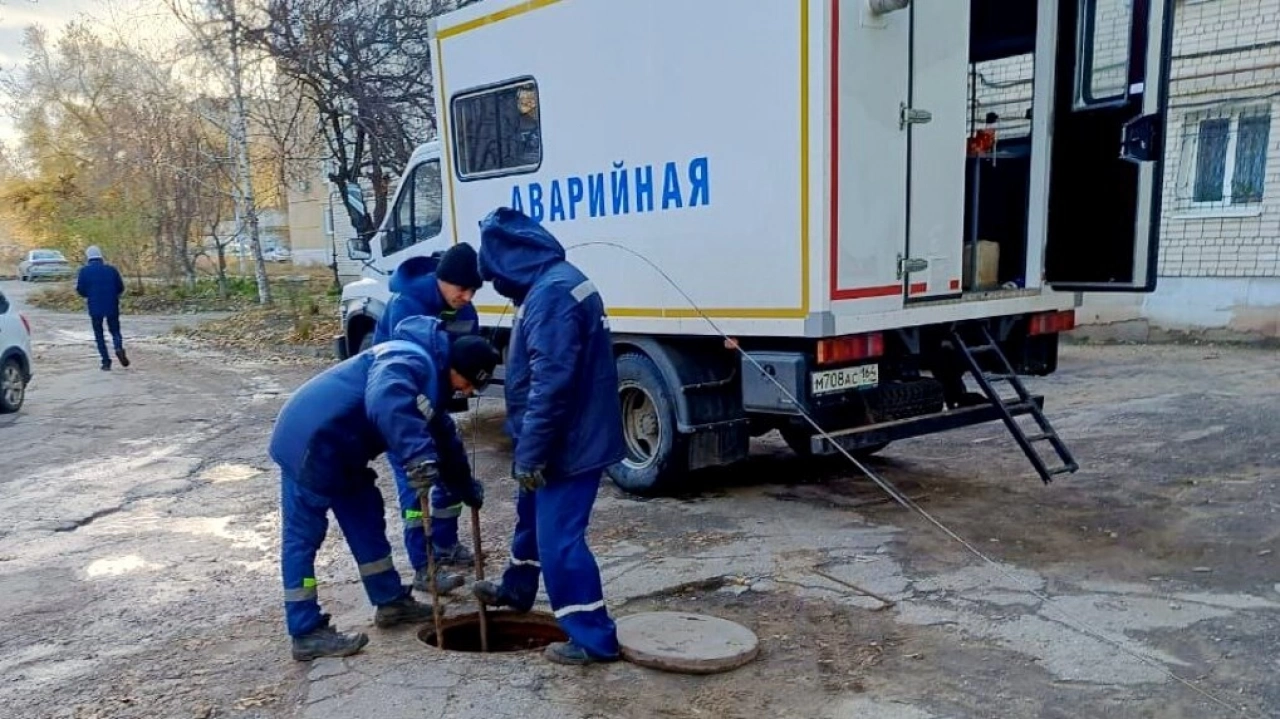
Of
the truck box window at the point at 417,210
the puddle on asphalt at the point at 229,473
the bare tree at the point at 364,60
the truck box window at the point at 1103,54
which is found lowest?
the puddle on asphalt at the point at 229,473

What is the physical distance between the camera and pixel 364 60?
14922 mm

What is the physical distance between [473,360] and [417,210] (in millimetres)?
4674

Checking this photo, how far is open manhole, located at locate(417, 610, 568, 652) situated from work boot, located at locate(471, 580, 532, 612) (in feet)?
0.34

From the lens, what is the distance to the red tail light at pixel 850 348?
16.6 ft

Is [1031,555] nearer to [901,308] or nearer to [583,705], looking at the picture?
[901,308]

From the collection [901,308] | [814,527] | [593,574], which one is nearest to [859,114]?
[901,308]

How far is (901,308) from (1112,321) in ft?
27.6

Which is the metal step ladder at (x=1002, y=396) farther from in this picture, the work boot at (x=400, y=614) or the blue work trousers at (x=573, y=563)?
the work boot at (x=400, y=614)

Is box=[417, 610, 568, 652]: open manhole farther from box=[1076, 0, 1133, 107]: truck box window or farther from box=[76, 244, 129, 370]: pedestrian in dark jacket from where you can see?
box=[76, 244, 129, 370]: pedestrian in dark jacket

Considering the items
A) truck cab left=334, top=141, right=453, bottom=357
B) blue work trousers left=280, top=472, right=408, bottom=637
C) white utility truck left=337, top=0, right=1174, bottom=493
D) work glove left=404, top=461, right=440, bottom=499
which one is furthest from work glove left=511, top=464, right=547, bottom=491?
truck cab left=334, top=141, right=453, bottom=357

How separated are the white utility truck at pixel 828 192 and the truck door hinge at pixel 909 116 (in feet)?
0.05

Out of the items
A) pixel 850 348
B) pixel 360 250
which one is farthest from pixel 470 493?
pixel 360 250

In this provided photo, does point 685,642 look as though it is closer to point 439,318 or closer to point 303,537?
point 303,537

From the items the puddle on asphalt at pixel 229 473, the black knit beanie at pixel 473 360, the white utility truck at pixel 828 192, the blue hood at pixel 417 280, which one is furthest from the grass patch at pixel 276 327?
the black knit beanie at pixel 473 360
